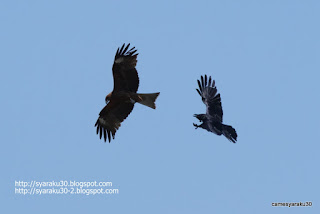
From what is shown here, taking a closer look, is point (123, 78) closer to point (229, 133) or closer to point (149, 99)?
point (149, 99)

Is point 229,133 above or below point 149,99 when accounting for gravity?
below

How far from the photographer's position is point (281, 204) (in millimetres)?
16641

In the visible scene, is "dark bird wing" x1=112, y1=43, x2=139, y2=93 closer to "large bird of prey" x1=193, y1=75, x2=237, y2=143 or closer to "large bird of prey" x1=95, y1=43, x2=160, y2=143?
"large bird of prey" x1=95, y1=43, x2=160, y2=143

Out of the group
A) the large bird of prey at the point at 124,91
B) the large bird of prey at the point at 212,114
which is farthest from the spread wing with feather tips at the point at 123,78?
the large bird of prey at the point at 212,114

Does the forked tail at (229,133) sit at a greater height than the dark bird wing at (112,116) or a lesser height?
lesser

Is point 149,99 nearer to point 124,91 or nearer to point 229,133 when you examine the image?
point 124,91

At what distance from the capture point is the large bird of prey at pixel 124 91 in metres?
17.2

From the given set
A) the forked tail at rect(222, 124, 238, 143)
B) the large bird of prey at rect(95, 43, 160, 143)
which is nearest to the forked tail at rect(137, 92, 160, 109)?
the large bird of prey at rect(95, 43, 160, 143)

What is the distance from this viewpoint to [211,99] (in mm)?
19141

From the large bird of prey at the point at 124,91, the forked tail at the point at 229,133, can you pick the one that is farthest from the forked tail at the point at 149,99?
the forked tail at the point at 229,133

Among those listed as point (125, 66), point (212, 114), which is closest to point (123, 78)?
point (125, 66)

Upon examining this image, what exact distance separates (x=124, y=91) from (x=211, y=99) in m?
3.09

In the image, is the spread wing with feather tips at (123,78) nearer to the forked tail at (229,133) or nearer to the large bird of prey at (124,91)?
the large bird of prey at (124,91)

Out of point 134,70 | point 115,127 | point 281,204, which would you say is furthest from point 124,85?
point 281,204
